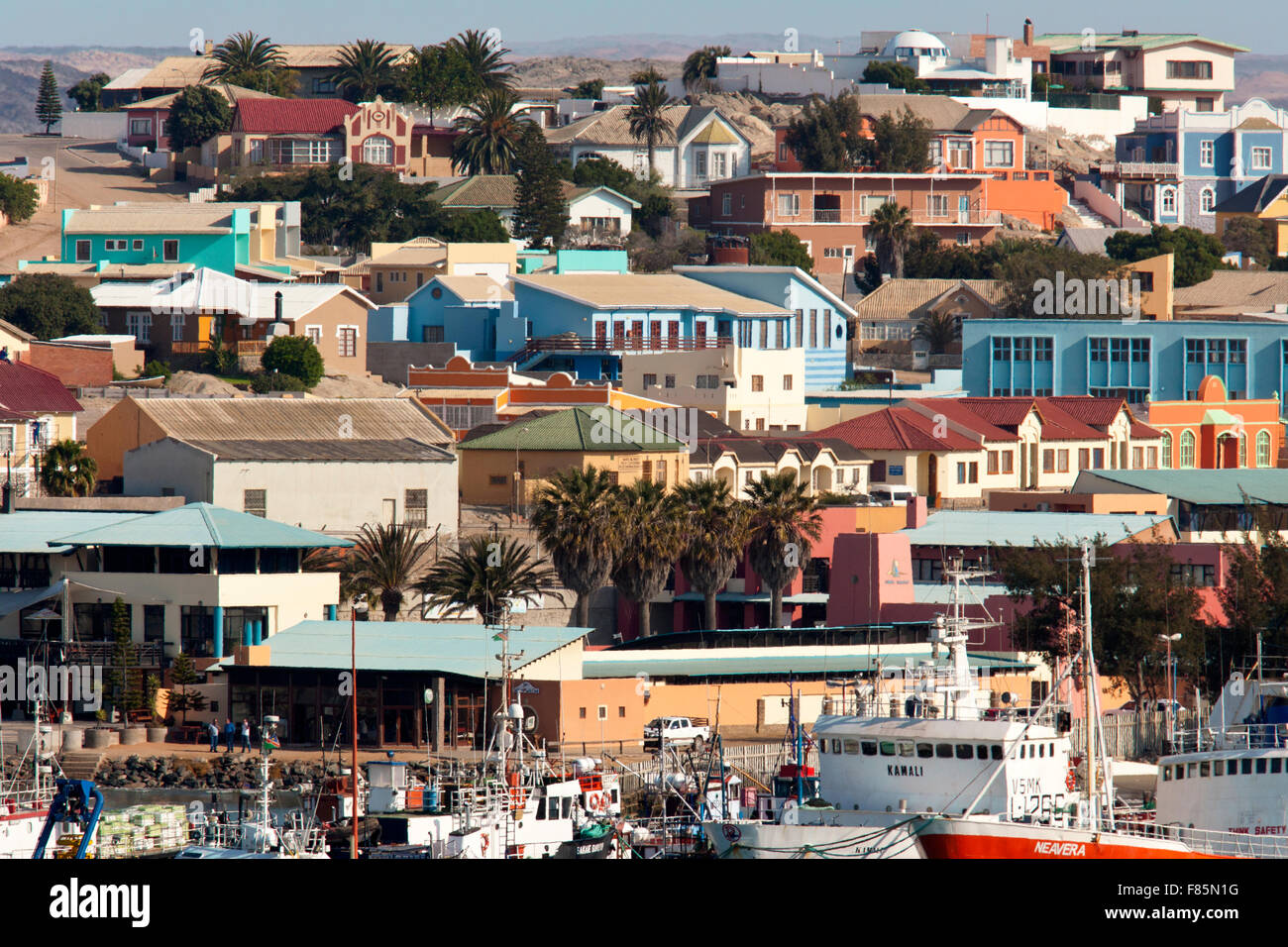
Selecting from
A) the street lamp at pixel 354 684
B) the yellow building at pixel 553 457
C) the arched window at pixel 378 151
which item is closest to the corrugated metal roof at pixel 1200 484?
the yellow building at pixel 553 457

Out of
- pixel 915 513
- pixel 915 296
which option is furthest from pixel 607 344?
pixel 915 513

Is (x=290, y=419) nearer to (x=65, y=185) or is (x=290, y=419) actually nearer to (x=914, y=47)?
(x=65, y=185)

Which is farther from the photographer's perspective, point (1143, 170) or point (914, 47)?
point (914, 47)

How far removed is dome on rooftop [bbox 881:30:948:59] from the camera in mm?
193625

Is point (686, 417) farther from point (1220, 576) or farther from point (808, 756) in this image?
point (808, 756)

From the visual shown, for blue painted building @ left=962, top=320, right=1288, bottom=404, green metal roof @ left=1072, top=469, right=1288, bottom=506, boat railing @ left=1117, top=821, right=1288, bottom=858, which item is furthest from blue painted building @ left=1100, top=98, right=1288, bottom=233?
boat railing @ left=1117, top=821, right=1288, bottom=858

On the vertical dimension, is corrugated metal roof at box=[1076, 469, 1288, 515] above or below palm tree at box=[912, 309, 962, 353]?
below

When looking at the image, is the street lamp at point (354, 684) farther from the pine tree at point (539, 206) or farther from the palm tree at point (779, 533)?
the pine tree at point (539, 206)

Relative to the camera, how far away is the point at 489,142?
156 m

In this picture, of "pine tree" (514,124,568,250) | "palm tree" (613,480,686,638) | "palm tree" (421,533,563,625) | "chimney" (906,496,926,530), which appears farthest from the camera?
"pine tree" (514,124,568,250)

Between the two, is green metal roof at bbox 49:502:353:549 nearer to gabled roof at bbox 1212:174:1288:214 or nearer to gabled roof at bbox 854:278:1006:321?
gabled roof at bbox 854:278:1006:321

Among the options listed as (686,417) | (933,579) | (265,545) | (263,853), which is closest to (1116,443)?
(686,417)

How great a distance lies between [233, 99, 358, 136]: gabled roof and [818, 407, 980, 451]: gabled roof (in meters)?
67.3

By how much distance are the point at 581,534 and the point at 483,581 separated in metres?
3.59
